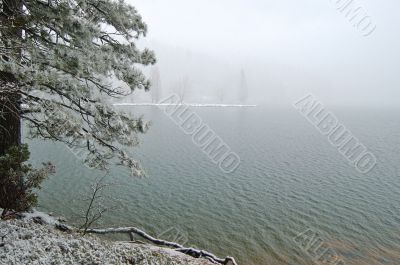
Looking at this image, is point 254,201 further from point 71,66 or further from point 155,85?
point 155,85

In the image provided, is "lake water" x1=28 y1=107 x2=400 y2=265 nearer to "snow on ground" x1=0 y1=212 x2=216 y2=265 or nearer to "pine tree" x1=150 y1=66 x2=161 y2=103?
"snow on ground" x1=0 y1=212 x2=216 y2=265

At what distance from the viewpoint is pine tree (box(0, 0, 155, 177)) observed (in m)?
7.60

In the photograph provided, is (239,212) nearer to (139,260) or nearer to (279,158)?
(139,260)

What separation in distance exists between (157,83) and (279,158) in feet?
284

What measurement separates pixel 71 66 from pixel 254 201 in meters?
18.9

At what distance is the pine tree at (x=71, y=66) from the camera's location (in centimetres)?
760

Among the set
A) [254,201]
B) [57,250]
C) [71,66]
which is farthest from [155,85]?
[57,250]

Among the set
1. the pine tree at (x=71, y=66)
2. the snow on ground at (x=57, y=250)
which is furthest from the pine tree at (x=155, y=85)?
the snow on ground at (x=57, y=250)

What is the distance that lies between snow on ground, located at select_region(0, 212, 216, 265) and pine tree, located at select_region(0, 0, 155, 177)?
2.46 m

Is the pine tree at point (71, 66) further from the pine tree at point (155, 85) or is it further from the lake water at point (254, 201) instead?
the pine tree at point (155, 85)

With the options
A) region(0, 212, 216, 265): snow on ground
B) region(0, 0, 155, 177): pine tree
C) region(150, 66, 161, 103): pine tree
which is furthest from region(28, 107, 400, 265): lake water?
region(150, 66, 161, 103): pine tree

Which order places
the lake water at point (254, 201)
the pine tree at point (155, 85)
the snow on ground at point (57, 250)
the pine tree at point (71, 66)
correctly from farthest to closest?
the pine tree at point (155, 85)
the lake water at point (254, 201)
the pine tree at point (71, 66)
the snow on ground at point (57, 250)

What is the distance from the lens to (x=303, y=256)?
16.9 metres

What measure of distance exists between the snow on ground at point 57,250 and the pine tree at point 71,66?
246 centimetres
